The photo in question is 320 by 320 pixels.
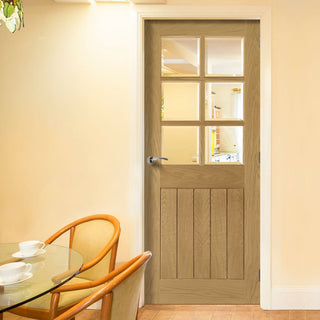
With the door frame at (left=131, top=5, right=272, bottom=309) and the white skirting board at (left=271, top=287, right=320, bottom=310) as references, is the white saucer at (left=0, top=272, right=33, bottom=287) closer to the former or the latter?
the door frame at (left=131, top=5, right=272, bottom=309)

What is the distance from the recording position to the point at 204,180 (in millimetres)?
2553

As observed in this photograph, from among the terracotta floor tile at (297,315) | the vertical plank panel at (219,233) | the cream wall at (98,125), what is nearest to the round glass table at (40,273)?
the cream wall at (98,125)

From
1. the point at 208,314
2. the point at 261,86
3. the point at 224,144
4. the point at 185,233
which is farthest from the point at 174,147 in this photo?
the point at 208,314

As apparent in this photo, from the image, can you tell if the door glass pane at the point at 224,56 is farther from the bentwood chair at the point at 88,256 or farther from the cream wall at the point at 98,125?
the bentwood chair at the point at 88,256

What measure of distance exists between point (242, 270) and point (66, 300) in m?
1.41

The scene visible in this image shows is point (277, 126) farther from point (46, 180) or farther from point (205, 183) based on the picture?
point (46, 180)

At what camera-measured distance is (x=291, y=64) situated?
2.47 metres

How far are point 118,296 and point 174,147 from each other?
1585mm

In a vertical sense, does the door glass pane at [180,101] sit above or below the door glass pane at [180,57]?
below

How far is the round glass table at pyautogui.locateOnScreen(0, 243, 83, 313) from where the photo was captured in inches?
47.6

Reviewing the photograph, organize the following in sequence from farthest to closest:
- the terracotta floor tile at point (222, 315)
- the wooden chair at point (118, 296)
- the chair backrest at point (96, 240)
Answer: the terracotta floor tile at point (222, 315)
the chair backrest at point (96, 240)
the wooden chair at point (118, 296)

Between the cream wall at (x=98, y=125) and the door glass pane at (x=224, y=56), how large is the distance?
0.26 metres

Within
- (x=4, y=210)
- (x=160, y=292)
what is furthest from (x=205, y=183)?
(x=4, y=210)

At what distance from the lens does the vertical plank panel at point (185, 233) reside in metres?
2.55
